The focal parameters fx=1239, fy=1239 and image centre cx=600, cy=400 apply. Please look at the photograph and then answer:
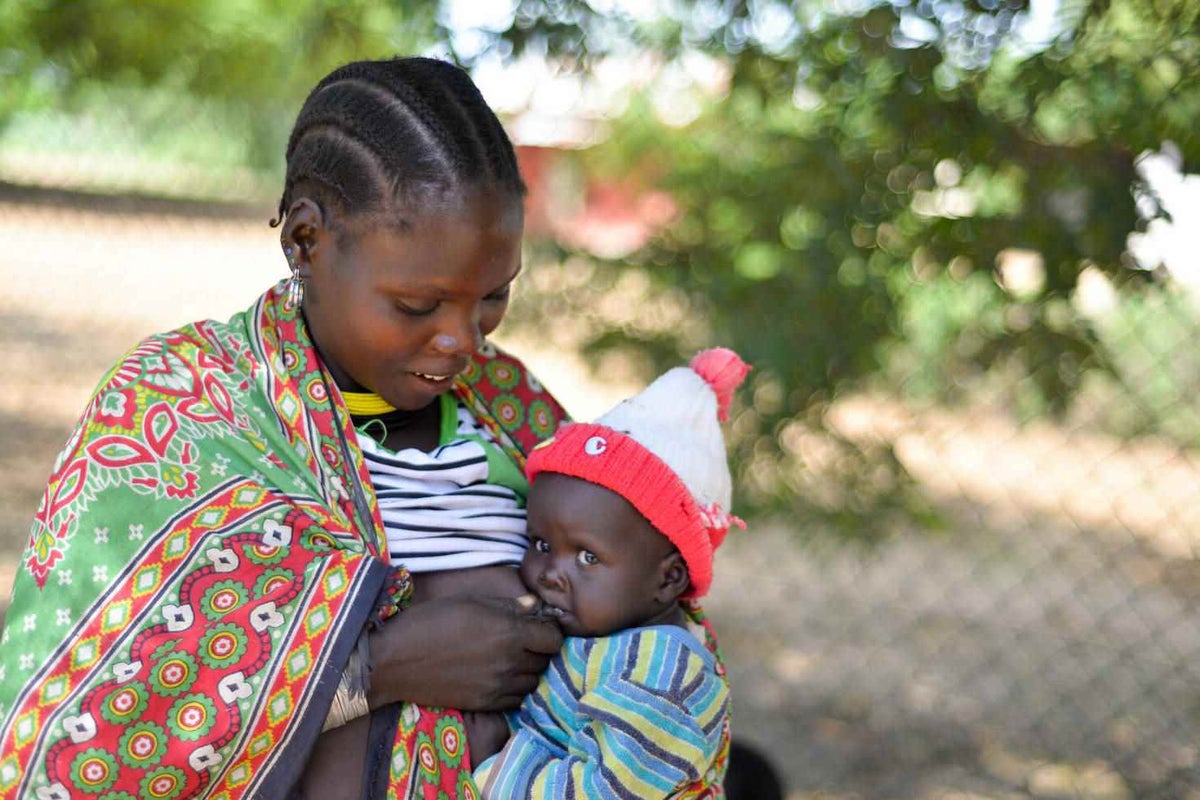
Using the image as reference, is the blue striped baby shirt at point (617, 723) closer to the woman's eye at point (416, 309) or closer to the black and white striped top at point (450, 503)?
the black and white striped top at point (450, 503)

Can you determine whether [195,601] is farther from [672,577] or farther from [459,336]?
[672,577]

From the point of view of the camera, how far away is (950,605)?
5.65 m

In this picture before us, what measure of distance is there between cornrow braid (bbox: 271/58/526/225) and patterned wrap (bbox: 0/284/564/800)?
320 millimetres

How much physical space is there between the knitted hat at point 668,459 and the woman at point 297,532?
226 mm

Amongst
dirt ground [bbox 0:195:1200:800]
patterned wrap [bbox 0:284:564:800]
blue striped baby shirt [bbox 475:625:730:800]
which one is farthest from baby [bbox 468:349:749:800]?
dirt ground [bbox 0:195:1200:800]

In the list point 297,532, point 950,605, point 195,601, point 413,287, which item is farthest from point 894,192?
point 950,605

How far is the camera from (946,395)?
12.3 feet

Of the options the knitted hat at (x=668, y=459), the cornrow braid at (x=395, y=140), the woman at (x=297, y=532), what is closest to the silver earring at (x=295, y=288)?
the woman at (x=297, y=532)

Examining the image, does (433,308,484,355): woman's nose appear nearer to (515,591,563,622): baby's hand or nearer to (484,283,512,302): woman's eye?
(484,283,512,302): woman's eye

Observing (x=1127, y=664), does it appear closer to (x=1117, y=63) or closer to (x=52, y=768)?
(x=1117, y=63)

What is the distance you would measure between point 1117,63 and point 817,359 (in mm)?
1021

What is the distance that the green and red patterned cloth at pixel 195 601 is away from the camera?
5.10 ft

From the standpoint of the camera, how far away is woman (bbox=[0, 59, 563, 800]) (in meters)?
1.57

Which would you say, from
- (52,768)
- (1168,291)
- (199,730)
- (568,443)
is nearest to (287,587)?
(199,730)
